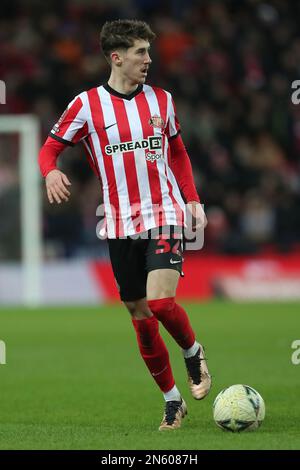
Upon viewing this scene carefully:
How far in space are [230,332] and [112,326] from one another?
1695 mm

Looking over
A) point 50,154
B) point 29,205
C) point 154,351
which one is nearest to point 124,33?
point 50,154

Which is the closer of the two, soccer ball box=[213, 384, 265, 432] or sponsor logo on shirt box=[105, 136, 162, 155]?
soccer ball box=[213, 384, 265, 432]

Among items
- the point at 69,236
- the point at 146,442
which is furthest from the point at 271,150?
the point at 146,442

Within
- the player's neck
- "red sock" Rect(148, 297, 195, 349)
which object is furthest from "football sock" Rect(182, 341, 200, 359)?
the player's neck

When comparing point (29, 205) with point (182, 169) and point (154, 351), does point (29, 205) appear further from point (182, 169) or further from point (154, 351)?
point (154, 351)

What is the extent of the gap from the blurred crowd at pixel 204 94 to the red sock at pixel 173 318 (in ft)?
34.6

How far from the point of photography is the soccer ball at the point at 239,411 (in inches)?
247

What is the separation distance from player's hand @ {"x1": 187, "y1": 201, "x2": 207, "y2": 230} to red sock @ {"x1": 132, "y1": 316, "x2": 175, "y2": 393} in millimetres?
608

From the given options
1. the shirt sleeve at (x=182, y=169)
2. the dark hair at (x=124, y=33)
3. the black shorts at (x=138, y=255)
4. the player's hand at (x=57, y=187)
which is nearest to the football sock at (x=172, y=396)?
the black shorts at (x=138, y=255)

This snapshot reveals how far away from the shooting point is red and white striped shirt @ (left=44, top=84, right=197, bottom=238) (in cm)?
670

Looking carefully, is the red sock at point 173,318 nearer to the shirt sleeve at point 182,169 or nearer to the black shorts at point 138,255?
the black shorts at point 138,255

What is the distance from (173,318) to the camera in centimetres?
660

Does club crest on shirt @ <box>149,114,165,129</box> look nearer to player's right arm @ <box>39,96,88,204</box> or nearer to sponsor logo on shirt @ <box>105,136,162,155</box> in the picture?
sponsor logo on shirt @ <box>105,136,162,155</box>
